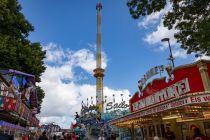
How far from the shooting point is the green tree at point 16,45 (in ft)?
68.6

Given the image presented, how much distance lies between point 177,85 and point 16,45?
16.7 m

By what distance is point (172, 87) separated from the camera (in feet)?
41.5

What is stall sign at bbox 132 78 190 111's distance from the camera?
1146cm

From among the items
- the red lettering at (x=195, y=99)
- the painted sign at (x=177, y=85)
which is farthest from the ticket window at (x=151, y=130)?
the red lettering at (x=195, y=99)

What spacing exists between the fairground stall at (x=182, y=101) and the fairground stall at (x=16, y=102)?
7.31 meters

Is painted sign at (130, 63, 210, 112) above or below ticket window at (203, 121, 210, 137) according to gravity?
above

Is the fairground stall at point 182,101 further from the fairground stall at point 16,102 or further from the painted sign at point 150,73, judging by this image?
the fairground stall at point 16,102

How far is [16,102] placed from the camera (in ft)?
45.6

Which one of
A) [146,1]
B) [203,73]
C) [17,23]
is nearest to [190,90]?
[203,73]

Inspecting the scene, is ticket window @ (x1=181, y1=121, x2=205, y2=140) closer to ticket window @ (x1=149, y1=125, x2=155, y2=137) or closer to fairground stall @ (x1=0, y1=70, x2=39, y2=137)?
ticket window @ (x1=149, y1=125, x2=155, y2=137)

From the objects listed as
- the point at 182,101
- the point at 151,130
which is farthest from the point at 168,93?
the point at 151,130

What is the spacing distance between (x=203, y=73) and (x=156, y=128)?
7043 mm

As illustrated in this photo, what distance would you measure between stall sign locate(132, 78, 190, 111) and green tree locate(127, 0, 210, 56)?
2.98 metres

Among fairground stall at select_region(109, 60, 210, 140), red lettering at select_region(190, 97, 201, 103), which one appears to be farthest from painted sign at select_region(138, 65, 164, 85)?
red lettering at select_region(190, 97, 201, 103)
